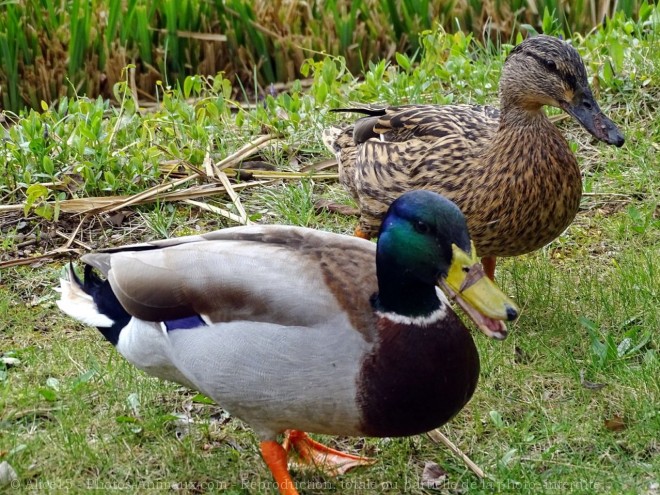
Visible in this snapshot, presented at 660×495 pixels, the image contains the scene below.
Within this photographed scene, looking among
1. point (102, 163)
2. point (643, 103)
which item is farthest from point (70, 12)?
point (643, 103)

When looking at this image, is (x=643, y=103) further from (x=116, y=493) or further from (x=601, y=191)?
(x=116, y=493)

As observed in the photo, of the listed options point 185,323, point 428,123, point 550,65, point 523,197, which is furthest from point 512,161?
point 185,323

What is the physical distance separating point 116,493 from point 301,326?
842 millimetres

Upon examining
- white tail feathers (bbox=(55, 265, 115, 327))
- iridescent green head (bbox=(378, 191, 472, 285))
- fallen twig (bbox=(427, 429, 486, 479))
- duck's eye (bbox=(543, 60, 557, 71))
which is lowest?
fallen twig (bbox=(427, 429, 486, 479))

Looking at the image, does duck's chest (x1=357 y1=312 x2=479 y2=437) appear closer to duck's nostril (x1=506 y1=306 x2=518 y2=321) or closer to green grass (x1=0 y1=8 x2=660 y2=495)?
duck's nostril (x1=506 y1=306 x2=518 y2=321)

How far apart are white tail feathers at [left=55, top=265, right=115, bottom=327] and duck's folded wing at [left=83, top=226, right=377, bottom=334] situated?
0.64 feet

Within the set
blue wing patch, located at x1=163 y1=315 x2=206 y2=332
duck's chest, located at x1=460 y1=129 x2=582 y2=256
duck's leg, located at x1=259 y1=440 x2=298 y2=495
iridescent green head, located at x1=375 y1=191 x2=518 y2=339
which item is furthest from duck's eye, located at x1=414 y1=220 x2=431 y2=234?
duck's chest, located at x1=460 y1=129 x2=582 y2=256

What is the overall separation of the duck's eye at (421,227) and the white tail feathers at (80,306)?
1138 mm

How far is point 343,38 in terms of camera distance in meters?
7.42

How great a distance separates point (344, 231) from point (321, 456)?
1.70 m

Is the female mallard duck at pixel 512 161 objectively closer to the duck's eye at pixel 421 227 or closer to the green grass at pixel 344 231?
the green grass at pixel 344 231

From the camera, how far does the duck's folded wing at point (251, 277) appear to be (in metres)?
3.12

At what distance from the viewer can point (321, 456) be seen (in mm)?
3541

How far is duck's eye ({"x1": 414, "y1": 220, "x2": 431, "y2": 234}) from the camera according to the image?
120 inches
